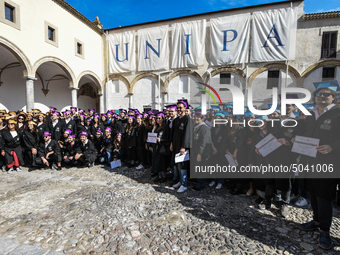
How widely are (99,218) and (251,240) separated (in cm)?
229

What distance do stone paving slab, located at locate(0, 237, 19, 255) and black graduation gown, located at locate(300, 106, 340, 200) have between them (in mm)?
3954

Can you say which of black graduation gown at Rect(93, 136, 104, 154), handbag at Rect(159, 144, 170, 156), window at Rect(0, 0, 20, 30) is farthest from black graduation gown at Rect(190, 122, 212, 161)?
window at Rect(0, 0, 20, 30)

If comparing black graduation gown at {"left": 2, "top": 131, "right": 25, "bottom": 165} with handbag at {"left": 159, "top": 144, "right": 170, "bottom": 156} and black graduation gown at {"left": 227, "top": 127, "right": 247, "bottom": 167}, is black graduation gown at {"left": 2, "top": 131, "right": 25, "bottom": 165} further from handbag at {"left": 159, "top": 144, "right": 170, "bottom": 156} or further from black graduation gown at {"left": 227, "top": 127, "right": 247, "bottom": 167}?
black graduation gown at {"left": 227, "top": 127, "right": 247, "bottom": 167}

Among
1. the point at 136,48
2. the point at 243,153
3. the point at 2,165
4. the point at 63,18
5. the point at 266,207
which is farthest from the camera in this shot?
the point at 136,48

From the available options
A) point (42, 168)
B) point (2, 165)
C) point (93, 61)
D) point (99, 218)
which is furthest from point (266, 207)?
point (93, 61)

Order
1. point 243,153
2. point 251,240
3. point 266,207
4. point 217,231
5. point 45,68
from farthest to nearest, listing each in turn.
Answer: point 45,68
point 243,153
point 266,207
point 217,231
point 251,240

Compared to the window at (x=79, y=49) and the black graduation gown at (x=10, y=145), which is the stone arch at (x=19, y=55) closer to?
the window at (x=79, y=49)

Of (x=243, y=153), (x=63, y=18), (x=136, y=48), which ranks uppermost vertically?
(x=63, y=18)

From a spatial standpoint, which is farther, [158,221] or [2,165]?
[2,165]

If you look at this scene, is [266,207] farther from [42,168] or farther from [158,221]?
[42,168]

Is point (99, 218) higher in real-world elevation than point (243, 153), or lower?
lower

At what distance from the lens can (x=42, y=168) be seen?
6016 mm

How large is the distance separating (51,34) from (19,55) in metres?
3.54

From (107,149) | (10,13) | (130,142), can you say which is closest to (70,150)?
(107,149)
